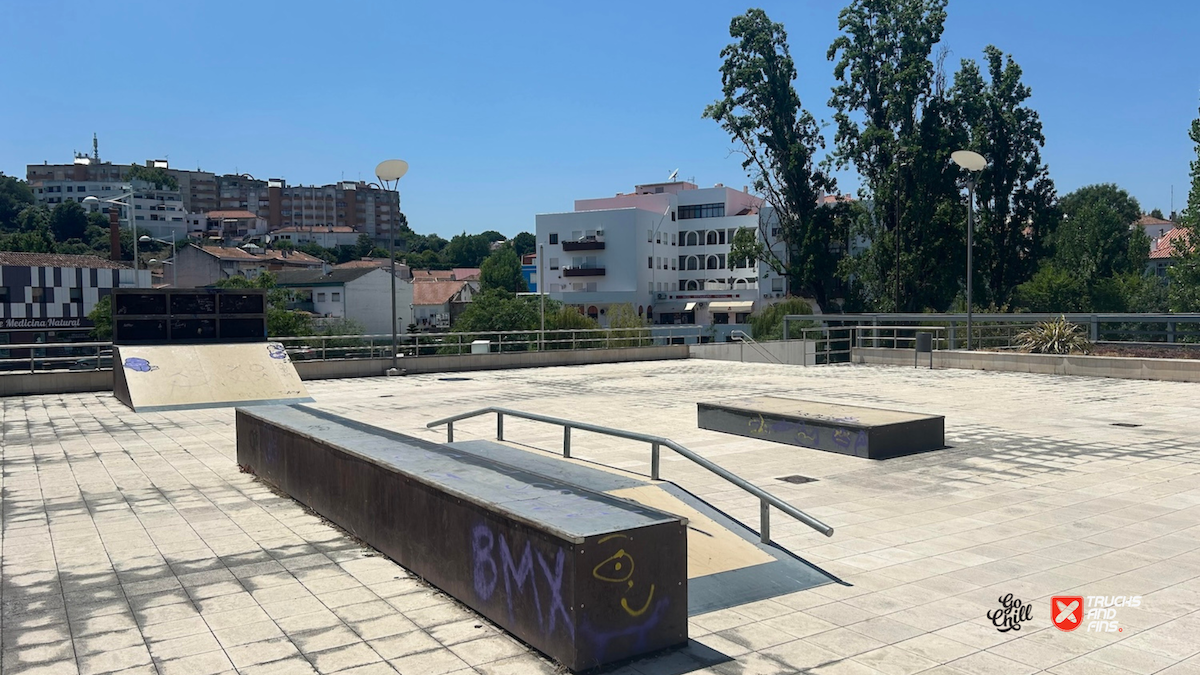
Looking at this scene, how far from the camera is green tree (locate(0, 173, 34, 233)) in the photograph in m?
158

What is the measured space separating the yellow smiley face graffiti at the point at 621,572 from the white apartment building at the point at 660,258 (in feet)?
234

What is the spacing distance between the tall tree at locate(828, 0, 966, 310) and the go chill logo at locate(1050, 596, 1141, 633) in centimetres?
3747

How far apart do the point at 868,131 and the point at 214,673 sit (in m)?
43.8

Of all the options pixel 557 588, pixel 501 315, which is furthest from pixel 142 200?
pixel 557 588

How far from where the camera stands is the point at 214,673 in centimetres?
460

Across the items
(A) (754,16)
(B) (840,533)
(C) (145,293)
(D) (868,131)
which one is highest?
(A) (754,16)

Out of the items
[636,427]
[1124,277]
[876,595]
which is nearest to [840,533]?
[876,595]

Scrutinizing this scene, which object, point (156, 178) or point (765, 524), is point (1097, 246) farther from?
point (156, 178)

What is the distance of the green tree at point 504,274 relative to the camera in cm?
11650

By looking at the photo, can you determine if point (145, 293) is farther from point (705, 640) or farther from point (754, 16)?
point (754, 16)

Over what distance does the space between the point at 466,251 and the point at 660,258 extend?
10867 cm

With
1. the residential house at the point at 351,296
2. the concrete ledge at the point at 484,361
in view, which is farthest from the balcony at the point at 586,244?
the concrete ledge at the point at 484,361

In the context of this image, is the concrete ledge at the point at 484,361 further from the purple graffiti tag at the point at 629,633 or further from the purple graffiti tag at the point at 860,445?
the purple graffiti tag at the point at 629,633

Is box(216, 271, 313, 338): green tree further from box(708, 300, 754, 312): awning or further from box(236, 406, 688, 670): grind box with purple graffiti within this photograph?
box(236, 406, 688, 670): grind box with purple graffiti
